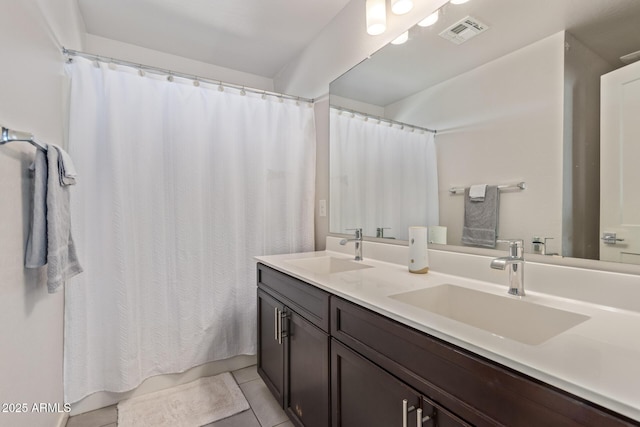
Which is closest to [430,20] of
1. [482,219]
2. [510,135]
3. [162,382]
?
[510,135]

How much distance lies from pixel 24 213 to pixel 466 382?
151cm

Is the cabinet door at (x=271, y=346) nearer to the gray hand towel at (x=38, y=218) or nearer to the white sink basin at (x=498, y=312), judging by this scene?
the white sink basin at (x=498, y=312)

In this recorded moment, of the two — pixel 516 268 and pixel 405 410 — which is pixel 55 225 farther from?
pixel 516 268

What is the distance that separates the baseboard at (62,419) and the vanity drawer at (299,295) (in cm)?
118

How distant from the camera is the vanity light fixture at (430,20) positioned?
1372 millimetres

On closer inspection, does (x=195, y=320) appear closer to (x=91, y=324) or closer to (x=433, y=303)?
(x=91, y=324)

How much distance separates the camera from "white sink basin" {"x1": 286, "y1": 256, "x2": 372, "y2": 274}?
1722 millimetres

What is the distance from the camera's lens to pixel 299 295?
136 centimetres

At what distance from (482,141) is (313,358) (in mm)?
1153

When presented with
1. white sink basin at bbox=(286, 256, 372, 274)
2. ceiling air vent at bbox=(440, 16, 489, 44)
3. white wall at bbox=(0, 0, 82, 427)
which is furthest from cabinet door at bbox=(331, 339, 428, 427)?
ceiling air vent at bbox=(440, 16, 489, 44)

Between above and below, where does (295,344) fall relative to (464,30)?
below

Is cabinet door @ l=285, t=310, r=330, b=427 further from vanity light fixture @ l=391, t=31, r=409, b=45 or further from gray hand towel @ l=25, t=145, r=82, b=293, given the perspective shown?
vanity light fixture @ l=391, t=31, r=409, b=45

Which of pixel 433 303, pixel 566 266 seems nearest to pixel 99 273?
pixel 433 303

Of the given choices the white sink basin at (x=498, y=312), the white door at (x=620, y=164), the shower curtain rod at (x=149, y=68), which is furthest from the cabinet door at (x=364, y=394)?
the shower curtain rod at (x=149, y=68)
